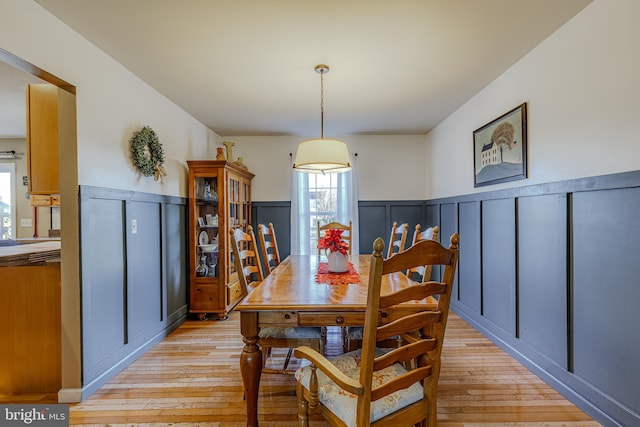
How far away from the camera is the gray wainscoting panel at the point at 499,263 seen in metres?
2.65

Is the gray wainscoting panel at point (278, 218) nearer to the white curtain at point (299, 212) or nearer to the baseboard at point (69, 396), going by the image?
the white curtain at point (299, 212)

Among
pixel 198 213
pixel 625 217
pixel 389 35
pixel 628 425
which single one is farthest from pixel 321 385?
pixel 198 213

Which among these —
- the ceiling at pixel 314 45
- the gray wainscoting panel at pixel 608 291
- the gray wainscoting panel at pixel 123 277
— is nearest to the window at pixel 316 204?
the ceiling at pixel 314 45

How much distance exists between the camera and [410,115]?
390 centimetres

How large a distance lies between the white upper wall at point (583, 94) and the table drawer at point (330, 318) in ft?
5.27

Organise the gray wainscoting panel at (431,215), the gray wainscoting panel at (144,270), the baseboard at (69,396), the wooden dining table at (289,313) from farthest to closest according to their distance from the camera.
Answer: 1. the gray wainscoting panel at (431,215)
2. the gray wainscoting panel at (144,270)
3. the baseboard at (69,396)
4. the wooden dining table at (289,313)

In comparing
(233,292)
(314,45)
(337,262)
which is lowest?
(233,292)

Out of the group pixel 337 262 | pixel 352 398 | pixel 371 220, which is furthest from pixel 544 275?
pixel 371 220

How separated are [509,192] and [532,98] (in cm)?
75

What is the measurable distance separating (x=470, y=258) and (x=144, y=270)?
328 centimetres

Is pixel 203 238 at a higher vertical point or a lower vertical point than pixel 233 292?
higher

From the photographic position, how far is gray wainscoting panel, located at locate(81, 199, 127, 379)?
210cm

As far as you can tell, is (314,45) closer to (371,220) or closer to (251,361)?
(251,361)

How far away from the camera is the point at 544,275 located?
2.27 meters
